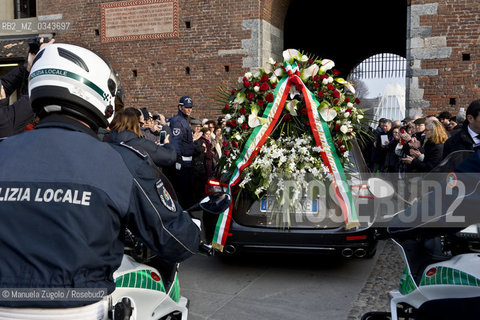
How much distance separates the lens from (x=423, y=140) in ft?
28.9

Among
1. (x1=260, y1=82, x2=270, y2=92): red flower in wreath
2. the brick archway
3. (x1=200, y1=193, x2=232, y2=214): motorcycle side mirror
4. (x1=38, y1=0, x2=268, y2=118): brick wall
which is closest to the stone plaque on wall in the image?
(x1=38, y1=0, x2=268, y2=118): brick wall

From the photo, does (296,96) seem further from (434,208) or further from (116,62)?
(116,62)

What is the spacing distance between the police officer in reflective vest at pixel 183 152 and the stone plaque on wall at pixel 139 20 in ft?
18.4

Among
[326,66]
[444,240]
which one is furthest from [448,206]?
[326,66]

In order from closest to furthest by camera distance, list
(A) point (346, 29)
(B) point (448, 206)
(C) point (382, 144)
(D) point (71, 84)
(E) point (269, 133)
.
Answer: (D) point (71, 84), (B) point (448, 206), (E) point (269, 133), (C) point (382, 144), (A) point (346, 29)

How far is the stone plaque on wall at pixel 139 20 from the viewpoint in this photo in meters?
13.4

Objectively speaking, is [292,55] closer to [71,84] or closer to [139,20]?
Answer: [71,84]

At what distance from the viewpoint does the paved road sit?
165 inches

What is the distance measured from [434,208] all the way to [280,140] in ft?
9.50

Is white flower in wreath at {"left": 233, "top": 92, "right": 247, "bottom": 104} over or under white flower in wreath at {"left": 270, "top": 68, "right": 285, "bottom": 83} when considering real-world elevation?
under

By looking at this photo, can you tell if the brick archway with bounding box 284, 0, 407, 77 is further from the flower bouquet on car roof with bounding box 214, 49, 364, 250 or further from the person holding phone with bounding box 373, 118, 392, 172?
the flower bouquet on car roof with bounding box 214, 49, 364, 250

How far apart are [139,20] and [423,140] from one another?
8719 millimetres

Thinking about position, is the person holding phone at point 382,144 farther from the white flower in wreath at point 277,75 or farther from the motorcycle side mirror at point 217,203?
the motorcycle side mirror at point 217,203

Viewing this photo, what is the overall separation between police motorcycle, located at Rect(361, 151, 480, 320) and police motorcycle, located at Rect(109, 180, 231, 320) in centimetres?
107
